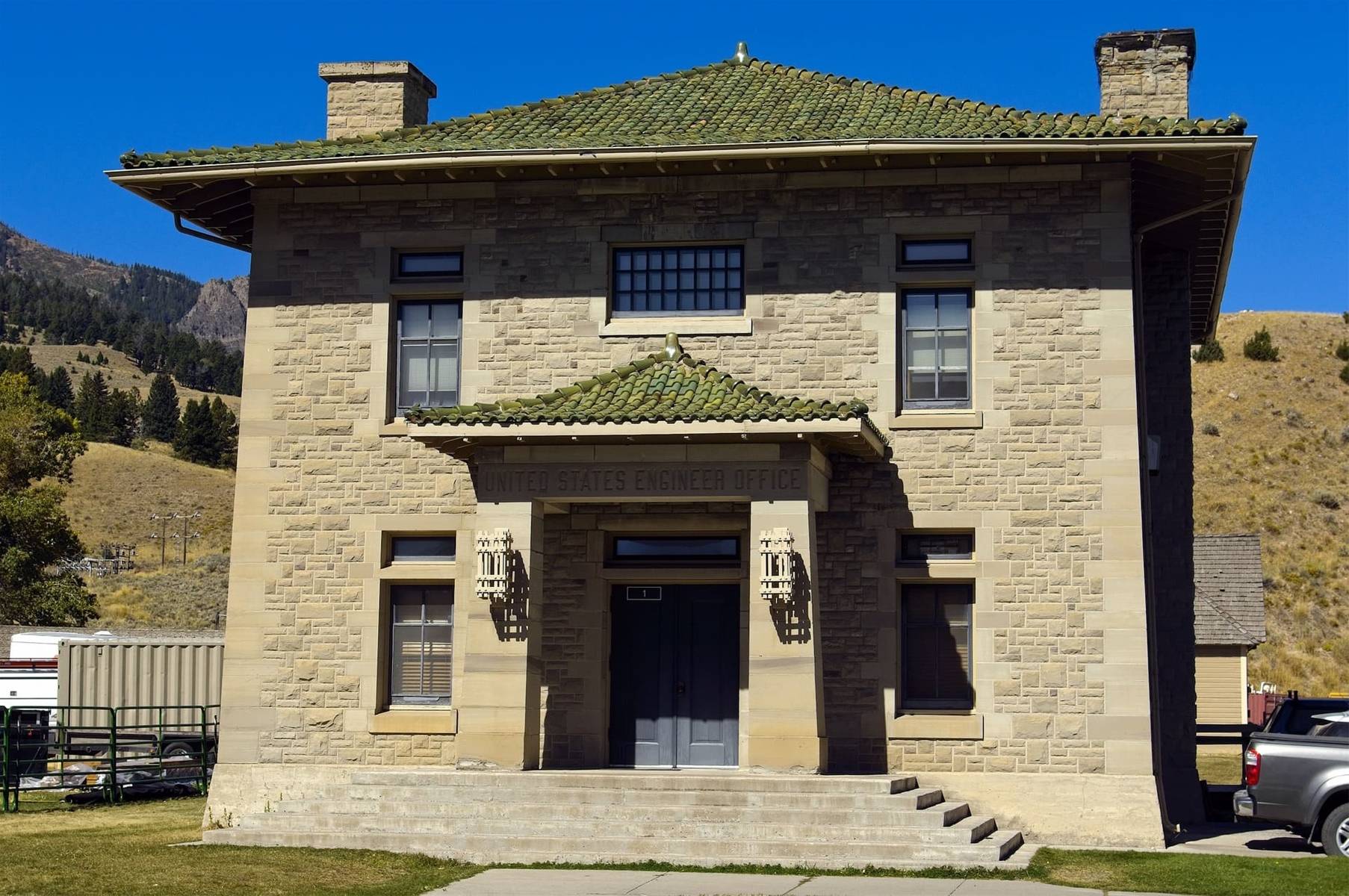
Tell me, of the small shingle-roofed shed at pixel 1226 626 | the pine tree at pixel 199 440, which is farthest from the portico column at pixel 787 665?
the pine tree at pixel 199 440

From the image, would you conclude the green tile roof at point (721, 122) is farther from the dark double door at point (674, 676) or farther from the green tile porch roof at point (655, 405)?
the dark double door at point (674, 676)

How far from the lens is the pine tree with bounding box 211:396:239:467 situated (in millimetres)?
115588

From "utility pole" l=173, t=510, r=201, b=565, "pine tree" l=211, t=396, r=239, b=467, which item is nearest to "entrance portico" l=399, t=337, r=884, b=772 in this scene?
"utility pole" l=173, t=510, r=201, b=565

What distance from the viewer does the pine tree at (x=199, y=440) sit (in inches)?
4464

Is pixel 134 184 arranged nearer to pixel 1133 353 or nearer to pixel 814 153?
pixel 814 153

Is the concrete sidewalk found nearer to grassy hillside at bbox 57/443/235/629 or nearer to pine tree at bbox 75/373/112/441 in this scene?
grassy hillside at bbox 57/443/235/629

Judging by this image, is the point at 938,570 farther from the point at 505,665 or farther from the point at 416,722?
the point at 416,722

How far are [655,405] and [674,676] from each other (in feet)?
13.3

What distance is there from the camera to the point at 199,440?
372ft

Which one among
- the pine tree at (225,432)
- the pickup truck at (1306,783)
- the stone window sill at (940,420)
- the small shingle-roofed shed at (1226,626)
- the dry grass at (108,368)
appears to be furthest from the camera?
the dry grass at (108,368)

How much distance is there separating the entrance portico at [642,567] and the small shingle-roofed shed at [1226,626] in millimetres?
26038

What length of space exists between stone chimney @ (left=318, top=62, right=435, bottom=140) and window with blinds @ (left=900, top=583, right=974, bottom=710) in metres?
10.1

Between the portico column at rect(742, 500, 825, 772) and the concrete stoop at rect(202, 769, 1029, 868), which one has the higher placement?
the portico column at rect(742, 500, 825, 772)

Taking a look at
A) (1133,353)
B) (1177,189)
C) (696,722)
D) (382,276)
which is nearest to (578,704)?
(696,722)
